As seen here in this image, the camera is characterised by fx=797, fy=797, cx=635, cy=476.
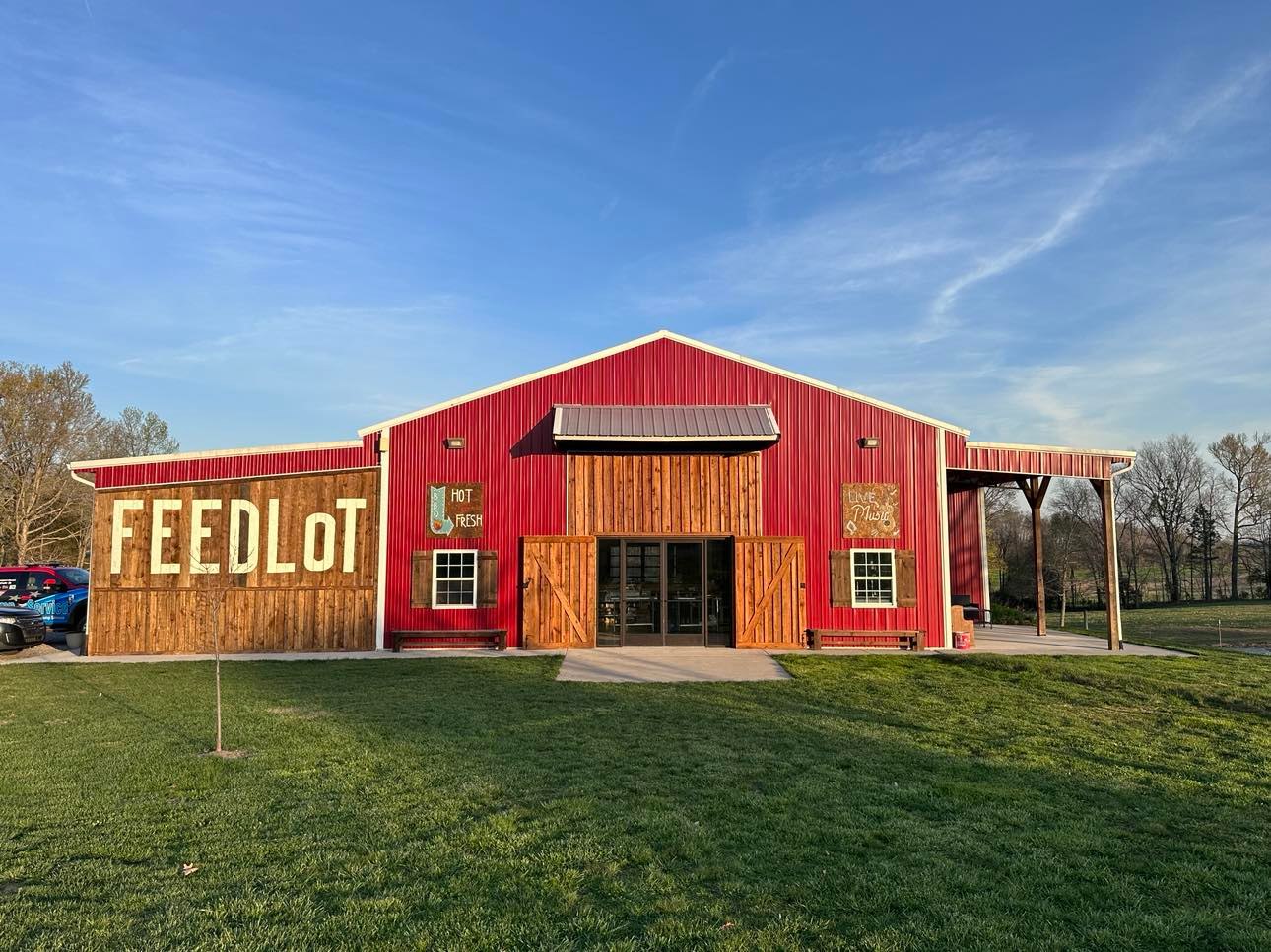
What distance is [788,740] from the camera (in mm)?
8180

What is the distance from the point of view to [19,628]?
53.1 feet

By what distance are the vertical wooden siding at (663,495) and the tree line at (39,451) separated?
105 feet

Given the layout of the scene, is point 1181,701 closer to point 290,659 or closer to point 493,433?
point 493,433

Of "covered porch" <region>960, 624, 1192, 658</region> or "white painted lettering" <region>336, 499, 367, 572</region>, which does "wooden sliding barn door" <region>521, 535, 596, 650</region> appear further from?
"covered porch" <region>960, 624, 1192, 658</region>

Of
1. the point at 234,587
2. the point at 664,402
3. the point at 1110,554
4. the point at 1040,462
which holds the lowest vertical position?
the point at 234,587

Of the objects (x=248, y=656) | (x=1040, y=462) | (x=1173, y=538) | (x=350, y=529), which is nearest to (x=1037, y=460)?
(x=1040, y=462)

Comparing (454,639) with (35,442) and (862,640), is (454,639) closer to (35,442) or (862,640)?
(862,640)

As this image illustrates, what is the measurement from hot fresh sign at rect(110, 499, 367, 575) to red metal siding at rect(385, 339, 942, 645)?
1.22 m

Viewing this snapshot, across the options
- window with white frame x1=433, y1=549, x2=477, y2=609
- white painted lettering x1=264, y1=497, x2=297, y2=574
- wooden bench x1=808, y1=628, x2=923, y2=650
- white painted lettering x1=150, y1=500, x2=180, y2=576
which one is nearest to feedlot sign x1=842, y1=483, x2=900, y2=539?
wooden bench x1=808, y1=628, x2=923, y2=650

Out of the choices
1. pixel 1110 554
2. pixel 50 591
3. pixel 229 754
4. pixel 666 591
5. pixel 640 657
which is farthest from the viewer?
pixel 50 591

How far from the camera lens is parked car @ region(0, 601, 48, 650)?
16.0 metres

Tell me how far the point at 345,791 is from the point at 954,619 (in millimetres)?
14467

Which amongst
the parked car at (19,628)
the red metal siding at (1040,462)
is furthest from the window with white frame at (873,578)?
the parked car at (19,628)

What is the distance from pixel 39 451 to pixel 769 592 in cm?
3632
